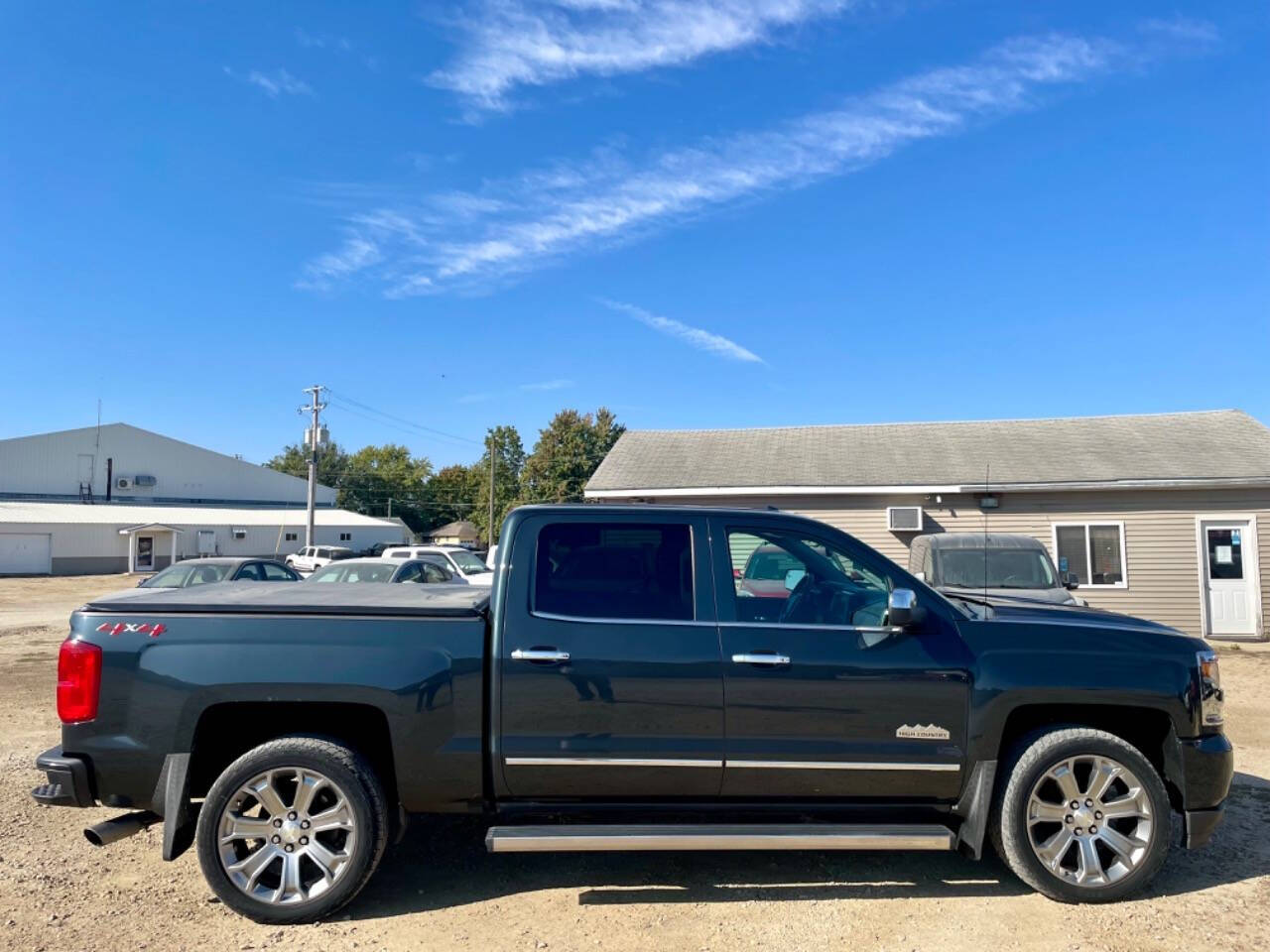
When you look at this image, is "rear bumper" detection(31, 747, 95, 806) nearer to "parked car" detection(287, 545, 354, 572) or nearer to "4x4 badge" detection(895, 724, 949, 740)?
"4x4 badge" detection(895, 724, 949, 740)

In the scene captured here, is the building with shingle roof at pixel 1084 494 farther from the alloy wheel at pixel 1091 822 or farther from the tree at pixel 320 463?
the tree at pixel 320 463

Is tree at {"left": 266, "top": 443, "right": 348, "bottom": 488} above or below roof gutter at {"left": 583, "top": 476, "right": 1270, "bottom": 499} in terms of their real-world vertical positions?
above

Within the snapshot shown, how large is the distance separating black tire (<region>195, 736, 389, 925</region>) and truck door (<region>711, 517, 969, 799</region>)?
5.49 feet

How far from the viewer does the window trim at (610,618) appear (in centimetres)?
395

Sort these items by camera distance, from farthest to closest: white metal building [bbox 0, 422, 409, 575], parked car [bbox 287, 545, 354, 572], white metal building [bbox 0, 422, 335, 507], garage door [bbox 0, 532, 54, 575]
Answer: white metal building [bbox 0, 422, 335, 507], white metal building [bbox 0, 422, 409, 575], garage door [bbox 0, 532, 54, 575], parked car [bbox 287, 545, 354, 572]

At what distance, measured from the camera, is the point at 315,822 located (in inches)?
151

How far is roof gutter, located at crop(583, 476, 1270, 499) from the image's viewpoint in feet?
47.6

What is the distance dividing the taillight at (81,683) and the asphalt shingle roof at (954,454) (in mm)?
13255

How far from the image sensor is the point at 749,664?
3.89m

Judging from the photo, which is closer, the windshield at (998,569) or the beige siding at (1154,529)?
the windshield at (998,569)

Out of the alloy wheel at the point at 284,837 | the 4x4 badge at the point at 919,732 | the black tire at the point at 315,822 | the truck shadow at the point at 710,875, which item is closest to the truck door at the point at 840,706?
the 4x4 badge at the point at 919,732

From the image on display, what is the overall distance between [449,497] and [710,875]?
82986 millimetres

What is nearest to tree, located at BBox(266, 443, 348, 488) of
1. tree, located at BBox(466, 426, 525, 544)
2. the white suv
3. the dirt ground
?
tree, located at BBox(466, 426, 525, 544)

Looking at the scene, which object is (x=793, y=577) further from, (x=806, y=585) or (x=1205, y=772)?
(x=1205, y=772)
